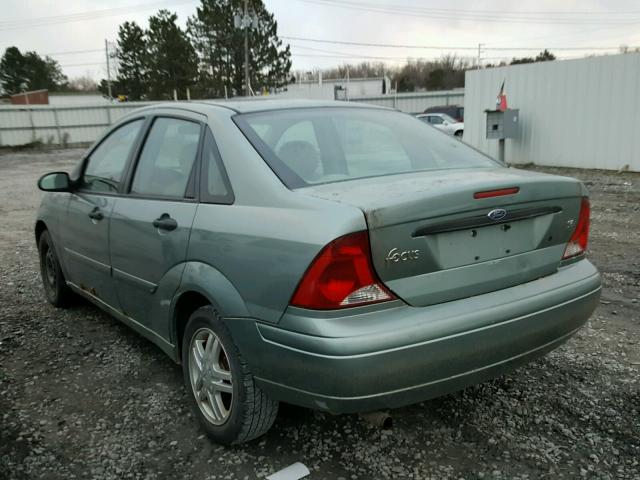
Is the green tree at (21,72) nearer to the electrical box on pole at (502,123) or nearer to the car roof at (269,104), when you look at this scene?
the electrical box on pole at (502,123)

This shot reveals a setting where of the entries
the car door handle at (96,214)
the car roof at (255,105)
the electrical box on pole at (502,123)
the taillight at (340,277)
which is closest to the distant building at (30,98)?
the electrical box on pole at (502,123)

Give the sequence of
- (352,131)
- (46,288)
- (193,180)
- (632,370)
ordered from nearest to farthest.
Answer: (193,180) → (352,131) → (632,370) → (46,288)

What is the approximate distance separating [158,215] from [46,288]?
2542 millimetres

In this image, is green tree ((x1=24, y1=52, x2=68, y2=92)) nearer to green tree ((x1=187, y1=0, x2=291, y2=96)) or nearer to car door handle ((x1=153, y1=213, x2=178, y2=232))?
green tree ((x1=187, y1=0, x2=291, y2=96))

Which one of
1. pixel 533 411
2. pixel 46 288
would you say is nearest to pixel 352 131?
pixel 533 411

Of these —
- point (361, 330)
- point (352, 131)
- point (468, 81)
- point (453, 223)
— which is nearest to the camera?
point (361, 330)

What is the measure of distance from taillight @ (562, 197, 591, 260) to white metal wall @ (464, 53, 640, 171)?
34.9 feet

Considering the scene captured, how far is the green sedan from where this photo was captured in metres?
2.06

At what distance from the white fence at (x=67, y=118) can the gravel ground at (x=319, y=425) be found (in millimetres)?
25542

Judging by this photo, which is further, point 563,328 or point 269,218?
point 563,328

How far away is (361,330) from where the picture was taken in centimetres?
203

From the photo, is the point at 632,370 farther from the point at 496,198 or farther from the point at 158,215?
the point at 158,215

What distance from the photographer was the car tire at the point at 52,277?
14.7ft

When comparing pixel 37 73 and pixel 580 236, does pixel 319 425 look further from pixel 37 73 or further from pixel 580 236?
pixel 37 73
